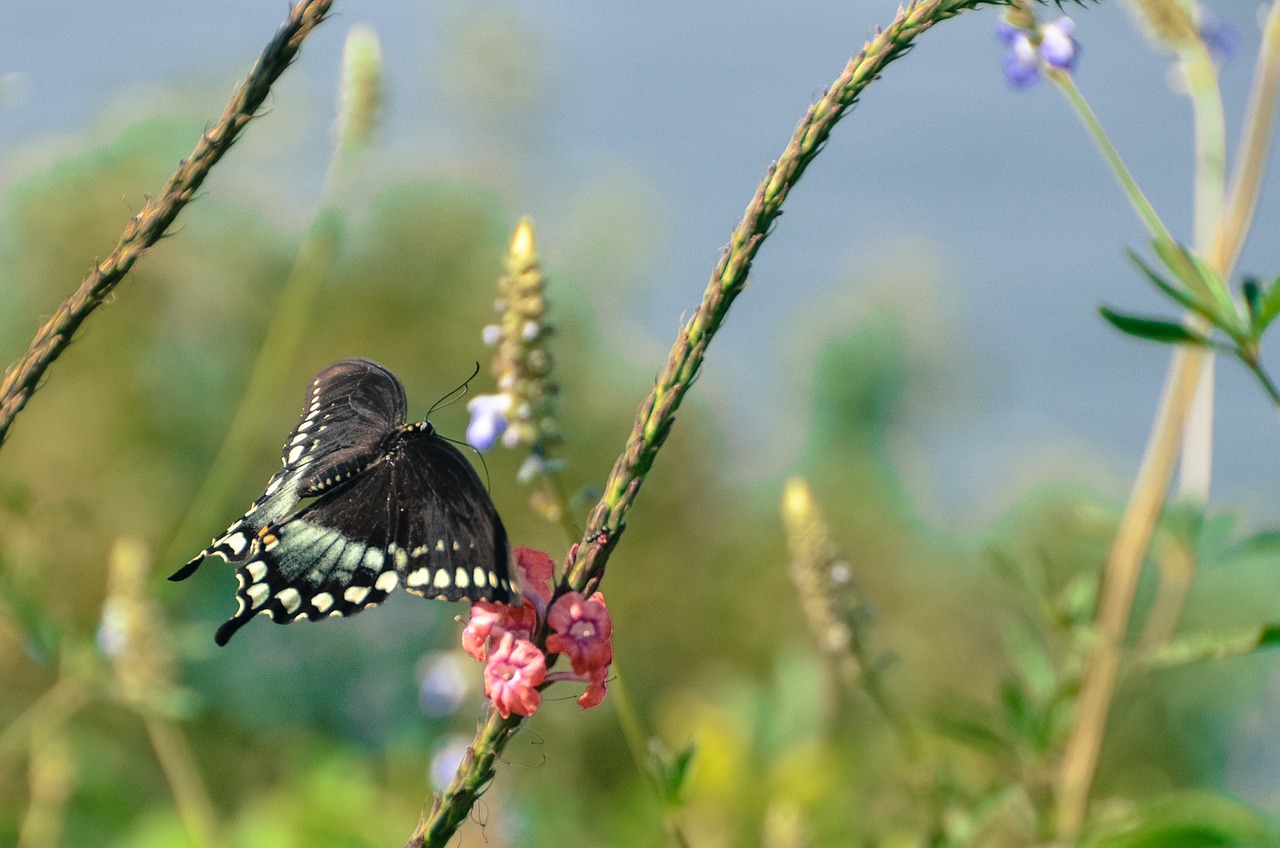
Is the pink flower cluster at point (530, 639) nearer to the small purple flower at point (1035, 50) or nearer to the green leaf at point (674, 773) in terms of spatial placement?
the green leaf at point (674, 773)

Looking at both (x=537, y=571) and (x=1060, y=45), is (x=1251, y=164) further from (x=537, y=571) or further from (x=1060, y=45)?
(x=537, y=571)

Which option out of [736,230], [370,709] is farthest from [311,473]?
[370,709]

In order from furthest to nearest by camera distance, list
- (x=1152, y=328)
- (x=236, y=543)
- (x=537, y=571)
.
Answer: (x=236, y=543), (x=1152, y=328), (x=537, y=571)

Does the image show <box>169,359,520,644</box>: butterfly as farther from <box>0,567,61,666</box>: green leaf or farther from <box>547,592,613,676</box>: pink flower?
<box>0,567,61,666</box>: green leaf

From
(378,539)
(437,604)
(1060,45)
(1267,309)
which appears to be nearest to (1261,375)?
(1267,309)

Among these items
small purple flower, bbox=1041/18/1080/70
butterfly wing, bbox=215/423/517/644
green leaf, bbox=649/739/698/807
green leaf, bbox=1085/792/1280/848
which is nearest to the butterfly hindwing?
butterfly wing, bbox=215/423/517/644

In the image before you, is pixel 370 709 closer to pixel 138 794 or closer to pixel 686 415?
pixel 138 794

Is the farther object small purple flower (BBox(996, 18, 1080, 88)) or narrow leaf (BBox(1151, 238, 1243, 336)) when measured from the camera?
small purple flower (BBox(996, 18, 1080, 88))
